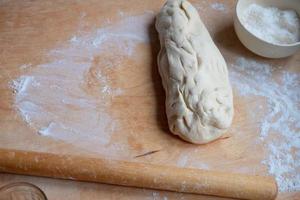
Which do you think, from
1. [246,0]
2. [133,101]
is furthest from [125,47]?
[246,0]

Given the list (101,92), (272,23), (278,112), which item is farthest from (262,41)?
(101,92)

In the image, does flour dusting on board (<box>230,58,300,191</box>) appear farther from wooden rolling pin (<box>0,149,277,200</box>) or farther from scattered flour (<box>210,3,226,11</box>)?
scattered flour (<box>210,3,226,11</box>)

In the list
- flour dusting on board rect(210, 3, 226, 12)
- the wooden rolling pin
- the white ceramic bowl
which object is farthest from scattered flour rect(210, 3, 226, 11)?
the wooden rolling pin

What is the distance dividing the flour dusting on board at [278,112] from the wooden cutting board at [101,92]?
19 mm

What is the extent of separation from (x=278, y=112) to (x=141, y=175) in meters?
0.46

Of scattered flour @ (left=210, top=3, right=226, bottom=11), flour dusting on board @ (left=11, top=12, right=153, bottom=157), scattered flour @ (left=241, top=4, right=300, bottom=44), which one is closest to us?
flour dusting on board @ (left=11, top=12, right=153, bottom=157)

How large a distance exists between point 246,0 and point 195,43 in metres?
0.27

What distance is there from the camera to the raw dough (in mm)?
1121

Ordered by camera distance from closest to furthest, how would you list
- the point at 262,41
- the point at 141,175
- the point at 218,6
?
the point at 141,175 < the point at 262,41 < the point at 218,6

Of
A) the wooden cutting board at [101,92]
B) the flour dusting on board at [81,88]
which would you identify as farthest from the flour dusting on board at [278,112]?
the flour dusting on board at [81,88]

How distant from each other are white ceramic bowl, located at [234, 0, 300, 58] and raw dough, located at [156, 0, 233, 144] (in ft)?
0.35

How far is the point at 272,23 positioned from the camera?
4.36 feet

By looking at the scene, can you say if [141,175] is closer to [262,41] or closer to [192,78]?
[192,78]

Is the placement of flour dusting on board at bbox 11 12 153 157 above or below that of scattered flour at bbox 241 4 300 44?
below
